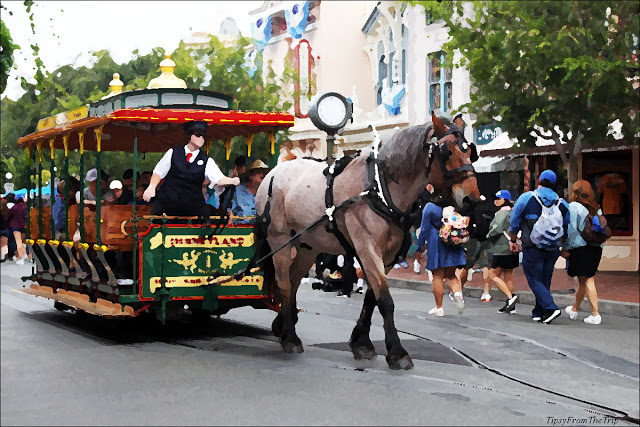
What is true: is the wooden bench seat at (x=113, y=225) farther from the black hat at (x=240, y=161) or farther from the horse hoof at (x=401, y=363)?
the horse hoof at (x=401, y=363)

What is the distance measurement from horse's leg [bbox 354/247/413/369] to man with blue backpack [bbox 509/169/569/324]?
4.43 m

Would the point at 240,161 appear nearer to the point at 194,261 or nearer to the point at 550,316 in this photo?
the point at 194,261

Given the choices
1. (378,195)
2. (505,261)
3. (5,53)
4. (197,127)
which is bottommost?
(505,261)

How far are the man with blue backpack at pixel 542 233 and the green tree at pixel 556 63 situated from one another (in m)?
4.12

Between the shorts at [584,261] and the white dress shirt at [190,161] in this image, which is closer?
the white dress shirt at [190,161]

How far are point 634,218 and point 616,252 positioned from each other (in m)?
0.86

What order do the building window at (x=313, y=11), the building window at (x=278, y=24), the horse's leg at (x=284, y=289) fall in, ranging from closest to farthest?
the horse's leg at (x=284, y=289) → the building window at (x=313, y=11) → the building window at (x=278, y=24)

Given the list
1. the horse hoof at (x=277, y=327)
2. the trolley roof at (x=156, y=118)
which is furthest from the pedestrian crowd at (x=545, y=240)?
the horse hoof at (x=277, y=327)

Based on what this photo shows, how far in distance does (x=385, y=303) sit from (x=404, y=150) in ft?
4.31

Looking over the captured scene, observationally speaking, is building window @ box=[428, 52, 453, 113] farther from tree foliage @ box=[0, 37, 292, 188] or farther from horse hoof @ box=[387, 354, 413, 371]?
horse hoof @ box=[387, 354, 413, 371]

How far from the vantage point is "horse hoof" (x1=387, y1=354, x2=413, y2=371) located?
27.2 ft

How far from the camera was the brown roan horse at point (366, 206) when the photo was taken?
834 centimetres

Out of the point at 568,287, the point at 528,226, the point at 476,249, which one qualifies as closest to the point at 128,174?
the point at 528,226

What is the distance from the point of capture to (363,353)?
8.90 metres
